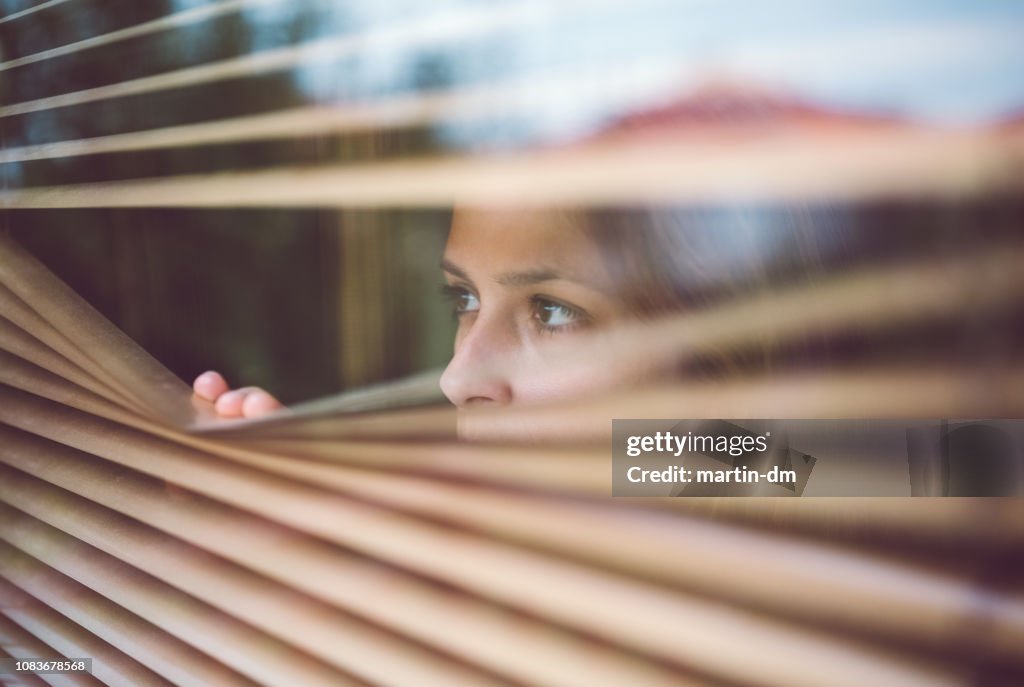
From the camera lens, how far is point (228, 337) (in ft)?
5.11

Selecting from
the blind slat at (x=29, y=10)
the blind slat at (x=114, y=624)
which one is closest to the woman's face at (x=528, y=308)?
the blind slat at (x=114, y=624)

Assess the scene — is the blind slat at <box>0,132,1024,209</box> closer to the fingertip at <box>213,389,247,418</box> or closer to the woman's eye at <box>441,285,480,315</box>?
the woman's eye at <box>441,285,480,315</box>

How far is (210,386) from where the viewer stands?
1.34 meters

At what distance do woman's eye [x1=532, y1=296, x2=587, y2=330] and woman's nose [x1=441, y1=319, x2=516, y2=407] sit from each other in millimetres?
52

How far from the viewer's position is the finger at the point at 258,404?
1.34 meters

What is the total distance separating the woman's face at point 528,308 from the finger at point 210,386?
487 mm

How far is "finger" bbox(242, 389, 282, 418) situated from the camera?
134 cm

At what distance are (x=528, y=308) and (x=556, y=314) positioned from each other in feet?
0.17

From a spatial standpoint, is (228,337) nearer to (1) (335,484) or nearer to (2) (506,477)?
(1) (335,484)

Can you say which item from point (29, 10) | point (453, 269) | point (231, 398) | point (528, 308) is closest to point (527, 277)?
point (528, 308)

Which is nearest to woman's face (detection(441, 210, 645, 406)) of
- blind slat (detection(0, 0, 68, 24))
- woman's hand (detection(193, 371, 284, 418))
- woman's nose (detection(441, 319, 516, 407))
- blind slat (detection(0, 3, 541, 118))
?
woman's nose (detection(441, 319, 516, 407))

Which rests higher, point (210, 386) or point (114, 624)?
point (210, 386)

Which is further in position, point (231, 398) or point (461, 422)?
point (231, 398)

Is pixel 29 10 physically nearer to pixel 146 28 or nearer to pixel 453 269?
pixel 146 28
